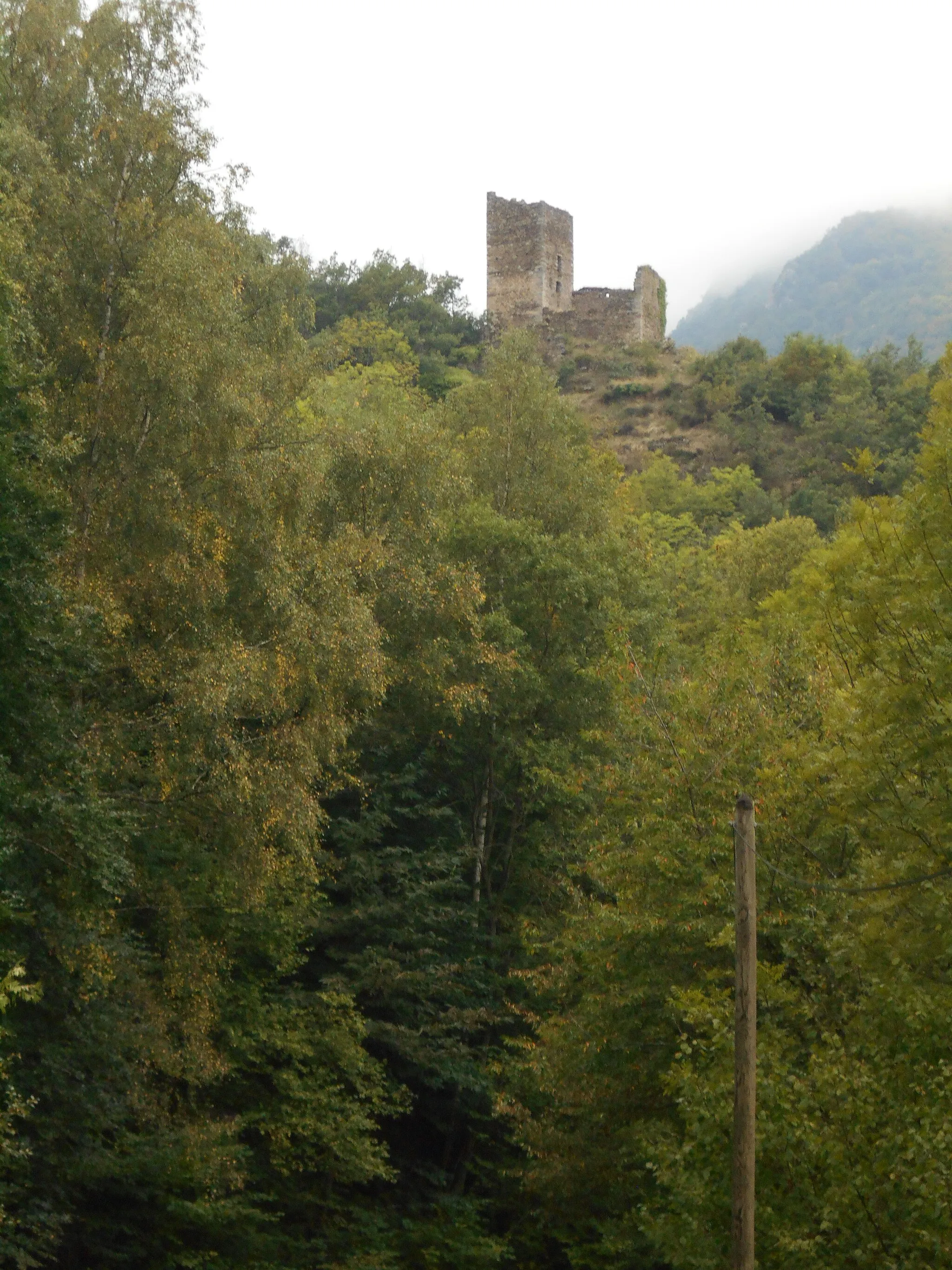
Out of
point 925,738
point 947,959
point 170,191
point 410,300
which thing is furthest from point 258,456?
point 410,300

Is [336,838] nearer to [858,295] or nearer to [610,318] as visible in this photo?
[610,318]

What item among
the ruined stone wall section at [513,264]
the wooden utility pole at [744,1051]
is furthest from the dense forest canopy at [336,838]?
the ruined stone wall section at [513,264]

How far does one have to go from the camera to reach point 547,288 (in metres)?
59.8

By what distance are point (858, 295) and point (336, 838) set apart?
126m

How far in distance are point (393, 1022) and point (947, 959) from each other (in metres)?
9.97

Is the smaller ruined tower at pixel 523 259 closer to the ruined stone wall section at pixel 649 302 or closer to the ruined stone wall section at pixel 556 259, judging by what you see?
the ruined stone wall section at pixel 556 259

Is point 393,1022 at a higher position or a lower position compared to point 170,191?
lower

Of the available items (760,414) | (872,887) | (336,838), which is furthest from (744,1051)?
(760,414)

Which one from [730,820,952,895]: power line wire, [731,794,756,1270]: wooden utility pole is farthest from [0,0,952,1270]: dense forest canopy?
[731,794,756,1270]: wooden utility pole

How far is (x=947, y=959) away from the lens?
32.5ft

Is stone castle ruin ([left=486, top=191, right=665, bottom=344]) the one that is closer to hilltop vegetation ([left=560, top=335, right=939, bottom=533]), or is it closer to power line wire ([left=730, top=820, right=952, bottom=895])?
hilltop vegetation ([left=560, top=335, right=939, bottom=533])

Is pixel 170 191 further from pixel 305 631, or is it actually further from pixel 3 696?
pixel 3 696

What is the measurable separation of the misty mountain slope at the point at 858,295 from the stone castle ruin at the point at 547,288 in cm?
5459

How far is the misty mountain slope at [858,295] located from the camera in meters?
121
